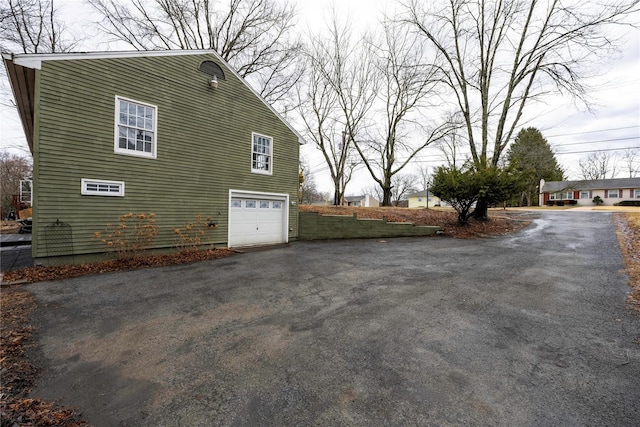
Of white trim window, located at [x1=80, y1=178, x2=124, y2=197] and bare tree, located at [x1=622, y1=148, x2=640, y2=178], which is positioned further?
bare tree, located at [x1=622, y1=148, x2=640, y2=178]

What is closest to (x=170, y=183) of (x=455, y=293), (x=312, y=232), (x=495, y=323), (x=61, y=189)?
(x=61, y=189)

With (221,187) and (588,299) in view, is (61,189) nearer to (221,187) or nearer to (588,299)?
(221,187)

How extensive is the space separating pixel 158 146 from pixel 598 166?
6332cm

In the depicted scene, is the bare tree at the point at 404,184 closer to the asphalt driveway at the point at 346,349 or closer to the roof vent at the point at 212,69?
the roof vent at the point at 212,69

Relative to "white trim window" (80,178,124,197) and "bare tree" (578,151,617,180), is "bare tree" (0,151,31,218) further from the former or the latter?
"bare tree" (578,151,617,180)

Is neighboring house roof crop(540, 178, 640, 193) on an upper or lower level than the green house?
upper

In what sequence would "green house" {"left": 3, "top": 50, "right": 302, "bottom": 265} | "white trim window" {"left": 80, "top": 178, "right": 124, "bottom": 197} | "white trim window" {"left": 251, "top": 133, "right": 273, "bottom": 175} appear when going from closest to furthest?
"green house" {"left": 3, "top": 50, "right": 302, "bottom": 265}, "white trim window" {"left": 80, "top": 178, "right": 124, "bottom": 197}, "white trim window" {"left": 251, "top": 133, "right": 273, "bottom": 175}

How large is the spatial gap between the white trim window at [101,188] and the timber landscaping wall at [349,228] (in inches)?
273

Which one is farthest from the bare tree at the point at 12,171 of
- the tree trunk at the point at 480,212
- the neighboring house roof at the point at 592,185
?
the neighboring house roof at the point at 592,185

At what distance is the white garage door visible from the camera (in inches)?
406

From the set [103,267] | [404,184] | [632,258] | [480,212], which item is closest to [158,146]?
[103,267]

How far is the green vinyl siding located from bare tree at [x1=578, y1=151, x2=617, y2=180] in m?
57.5

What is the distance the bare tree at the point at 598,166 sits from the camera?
1742 inches

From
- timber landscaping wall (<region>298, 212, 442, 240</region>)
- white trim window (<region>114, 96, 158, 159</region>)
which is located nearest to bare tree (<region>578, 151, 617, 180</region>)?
timber landscaping wall (<region>298, 212, 442, 240</region>)
